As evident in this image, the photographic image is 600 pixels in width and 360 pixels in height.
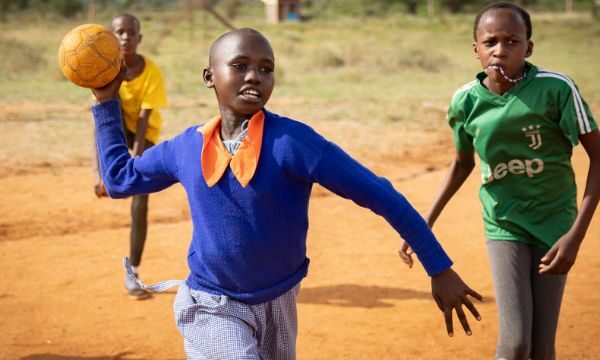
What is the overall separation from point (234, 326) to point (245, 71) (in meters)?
0.92

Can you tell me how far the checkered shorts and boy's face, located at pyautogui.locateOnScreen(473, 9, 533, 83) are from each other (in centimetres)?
144

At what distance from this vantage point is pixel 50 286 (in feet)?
20.4

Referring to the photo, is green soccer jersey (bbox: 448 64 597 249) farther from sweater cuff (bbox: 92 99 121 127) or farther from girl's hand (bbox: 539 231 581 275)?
sweater cuff (bbox: 92 99 121 127)

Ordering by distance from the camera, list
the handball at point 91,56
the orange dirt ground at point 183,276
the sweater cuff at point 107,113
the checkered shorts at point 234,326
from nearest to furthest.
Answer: the checkered shorts at point 234,326 → the sweater cuff at point 107,113 → the handball at point 91,56 → the orange dirt ground at point 183,276

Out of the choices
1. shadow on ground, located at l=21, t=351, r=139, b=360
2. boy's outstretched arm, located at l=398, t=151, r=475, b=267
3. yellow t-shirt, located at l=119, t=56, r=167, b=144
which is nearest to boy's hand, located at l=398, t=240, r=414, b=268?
boy's outstretched arm, located at l=398, t=151, r=475, b=267

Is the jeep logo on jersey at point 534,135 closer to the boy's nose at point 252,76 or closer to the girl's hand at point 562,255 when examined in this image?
the girl's hand at point 562,255

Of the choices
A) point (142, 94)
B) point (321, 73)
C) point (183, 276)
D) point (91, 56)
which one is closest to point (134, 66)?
point (142, 94)

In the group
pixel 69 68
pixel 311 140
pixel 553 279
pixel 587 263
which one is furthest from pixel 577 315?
pixel 69 68

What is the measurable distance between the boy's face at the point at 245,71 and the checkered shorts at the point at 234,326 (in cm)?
71

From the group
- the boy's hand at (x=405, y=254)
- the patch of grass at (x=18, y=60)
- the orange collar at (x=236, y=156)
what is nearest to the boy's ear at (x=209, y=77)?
the orange collar at (x=236, y=156)

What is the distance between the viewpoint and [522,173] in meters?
3.48

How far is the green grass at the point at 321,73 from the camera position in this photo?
14009mm

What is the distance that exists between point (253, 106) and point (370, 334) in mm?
2875

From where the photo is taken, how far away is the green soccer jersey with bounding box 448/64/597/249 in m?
3.38
